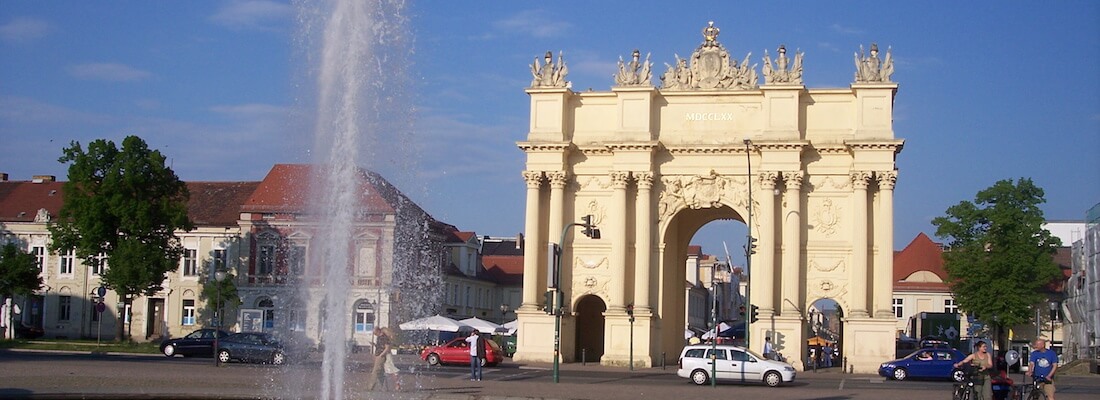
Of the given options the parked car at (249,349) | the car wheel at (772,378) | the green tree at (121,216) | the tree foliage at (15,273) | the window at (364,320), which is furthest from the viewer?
the window at (364,320)

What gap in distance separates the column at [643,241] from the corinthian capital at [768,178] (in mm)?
4751

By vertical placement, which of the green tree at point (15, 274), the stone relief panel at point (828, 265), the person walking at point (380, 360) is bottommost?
the person walking at point (380, 360)

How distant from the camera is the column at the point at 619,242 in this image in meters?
57.3

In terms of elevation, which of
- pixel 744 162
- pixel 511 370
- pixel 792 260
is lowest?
pixel 511 370

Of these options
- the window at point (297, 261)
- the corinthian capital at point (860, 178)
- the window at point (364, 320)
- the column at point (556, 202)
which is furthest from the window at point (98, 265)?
the corinthian capital at point (860, 178)

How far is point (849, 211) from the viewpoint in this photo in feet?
186

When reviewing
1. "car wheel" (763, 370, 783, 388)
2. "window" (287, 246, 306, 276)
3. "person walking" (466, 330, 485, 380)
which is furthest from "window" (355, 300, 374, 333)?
"car wheel" (763, 370, 783, 388)

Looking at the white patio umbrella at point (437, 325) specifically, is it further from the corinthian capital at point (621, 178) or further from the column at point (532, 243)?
the corinthian capital at point (621, 178)

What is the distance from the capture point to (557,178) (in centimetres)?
5803

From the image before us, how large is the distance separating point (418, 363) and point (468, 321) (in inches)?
495

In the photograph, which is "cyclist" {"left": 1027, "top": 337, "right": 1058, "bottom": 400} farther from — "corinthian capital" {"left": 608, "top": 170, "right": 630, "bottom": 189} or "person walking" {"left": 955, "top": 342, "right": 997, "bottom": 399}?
"corinthian capital" {"left": 608, "top": 170, "right": 630, "bottom": 189}

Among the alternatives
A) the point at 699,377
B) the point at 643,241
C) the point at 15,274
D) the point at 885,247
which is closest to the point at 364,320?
the point at 15,274

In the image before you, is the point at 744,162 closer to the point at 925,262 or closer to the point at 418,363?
the point at 418,363

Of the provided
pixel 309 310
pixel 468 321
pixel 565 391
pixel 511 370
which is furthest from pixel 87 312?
pixel 309 310
